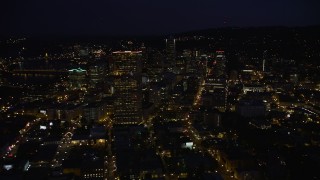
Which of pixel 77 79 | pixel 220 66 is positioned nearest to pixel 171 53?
pixel 220 66

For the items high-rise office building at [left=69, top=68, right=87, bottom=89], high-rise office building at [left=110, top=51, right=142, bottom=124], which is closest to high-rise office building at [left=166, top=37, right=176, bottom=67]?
high-rise office building at [left=69, top=68, right=87, bottom=89]

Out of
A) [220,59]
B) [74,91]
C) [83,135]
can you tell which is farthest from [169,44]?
[83,135]

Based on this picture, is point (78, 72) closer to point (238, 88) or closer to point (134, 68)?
point (134, 68)

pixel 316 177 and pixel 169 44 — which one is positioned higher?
pixel 169 44

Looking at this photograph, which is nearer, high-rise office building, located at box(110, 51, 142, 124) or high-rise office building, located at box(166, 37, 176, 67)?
high-rise office building, located at box(110, 51, 142, 124)

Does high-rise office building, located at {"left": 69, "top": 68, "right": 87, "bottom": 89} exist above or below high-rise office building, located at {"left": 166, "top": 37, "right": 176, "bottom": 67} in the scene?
below

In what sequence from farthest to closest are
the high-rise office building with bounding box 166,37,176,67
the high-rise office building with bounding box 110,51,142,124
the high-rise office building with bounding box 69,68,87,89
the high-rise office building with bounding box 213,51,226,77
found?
the high-rise office building with bounding box 166,37,176,67 → the high-rise office building with bounding box 213,51,226,77 → the high-rise office building with bounding box 69,68,87,89 → the high-rise office building with bounding box 110,51,142,124

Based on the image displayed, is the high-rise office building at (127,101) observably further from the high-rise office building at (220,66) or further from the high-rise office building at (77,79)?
the high-rise office building at (220,66)

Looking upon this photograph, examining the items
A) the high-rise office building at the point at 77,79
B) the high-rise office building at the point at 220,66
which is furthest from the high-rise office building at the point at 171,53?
the high-rise office building at the point at 77,79

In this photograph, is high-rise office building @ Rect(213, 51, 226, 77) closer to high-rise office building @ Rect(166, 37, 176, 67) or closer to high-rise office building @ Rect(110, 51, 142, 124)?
high-rise office building @ Rect(166, 37, 176, 67)

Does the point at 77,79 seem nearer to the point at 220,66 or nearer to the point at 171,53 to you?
the point at 171,53

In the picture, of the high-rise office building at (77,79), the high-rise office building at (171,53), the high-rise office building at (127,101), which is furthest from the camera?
the high-rise office building at (171,53)
